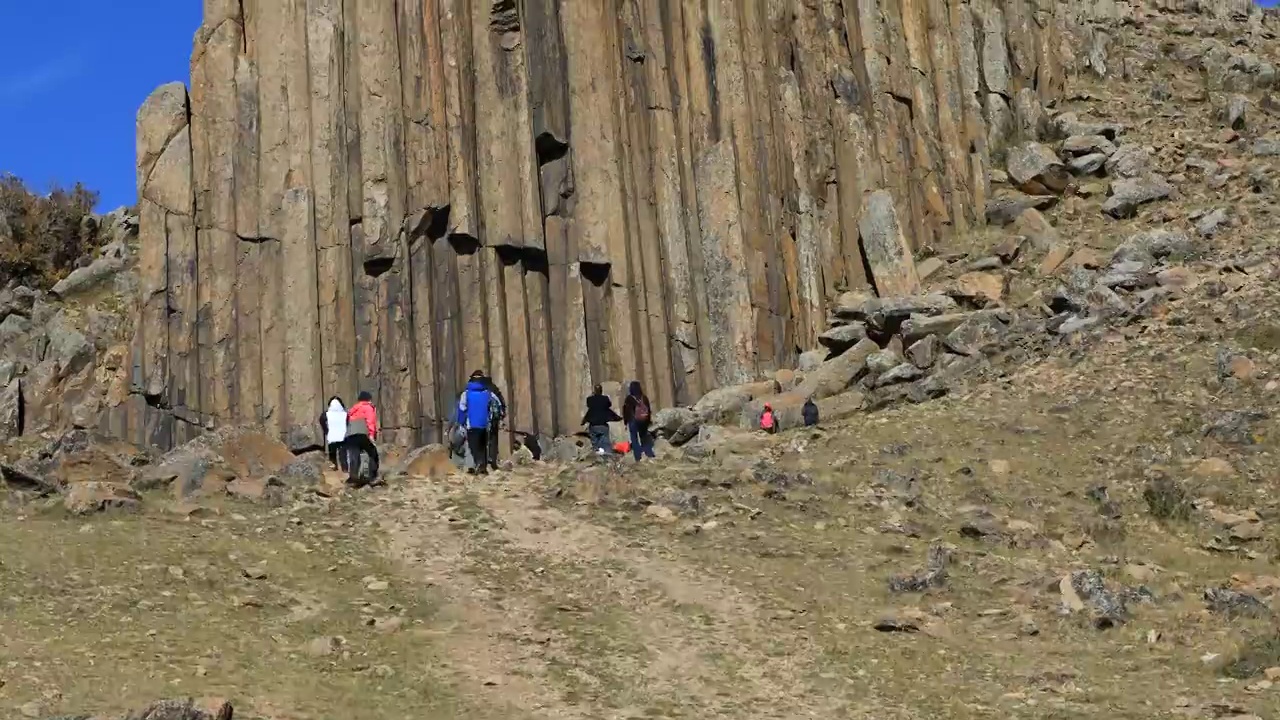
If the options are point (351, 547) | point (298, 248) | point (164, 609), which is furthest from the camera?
point (298, 248)

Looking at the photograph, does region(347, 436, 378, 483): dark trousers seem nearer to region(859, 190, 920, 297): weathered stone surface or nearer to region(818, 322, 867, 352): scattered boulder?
region(818, 322, 867, 352): scattered boulder

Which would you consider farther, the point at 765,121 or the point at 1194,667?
the point at 765,121

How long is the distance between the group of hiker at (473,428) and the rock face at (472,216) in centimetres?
156

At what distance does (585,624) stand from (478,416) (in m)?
6.91

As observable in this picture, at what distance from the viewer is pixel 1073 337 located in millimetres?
22594

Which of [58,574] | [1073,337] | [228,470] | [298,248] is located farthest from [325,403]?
[1073,337]

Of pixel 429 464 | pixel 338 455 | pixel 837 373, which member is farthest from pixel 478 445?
pixel 837 373

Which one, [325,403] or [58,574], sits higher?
[325,403]

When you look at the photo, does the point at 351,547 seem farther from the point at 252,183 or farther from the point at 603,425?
the point at 252,183

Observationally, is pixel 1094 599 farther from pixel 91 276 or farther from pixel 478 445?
pixel 91 276

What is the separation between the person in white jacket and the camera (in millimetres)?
19578

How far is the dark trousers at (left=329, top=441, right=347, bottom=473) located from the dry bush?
17828 millimetres

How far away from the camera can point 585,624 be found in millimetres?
12492

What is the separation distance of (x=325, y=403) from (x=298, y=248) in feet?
7.76
